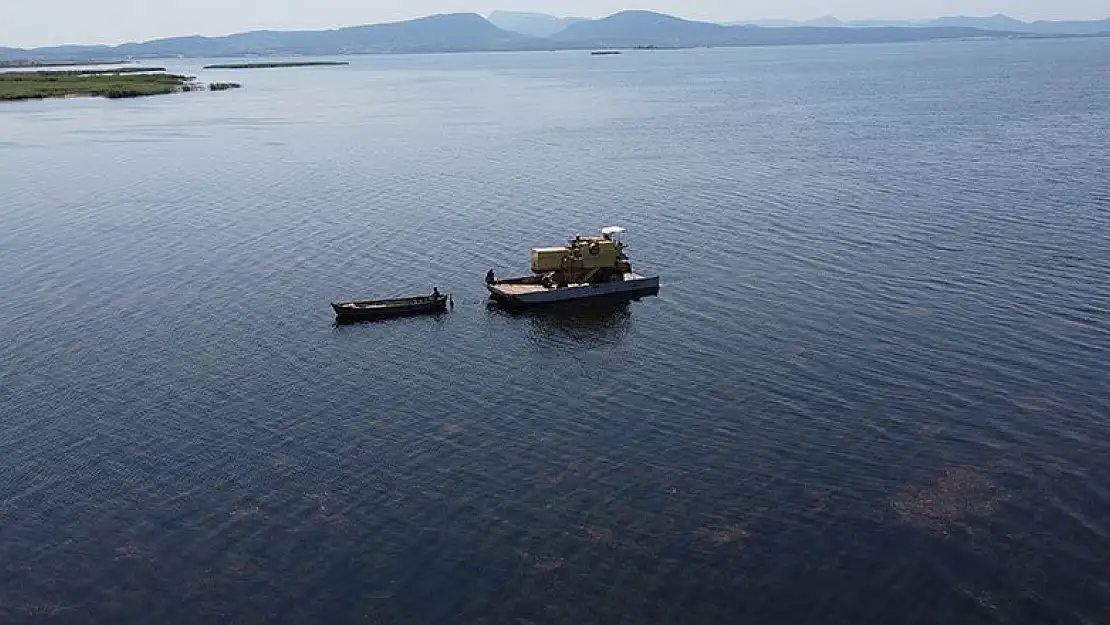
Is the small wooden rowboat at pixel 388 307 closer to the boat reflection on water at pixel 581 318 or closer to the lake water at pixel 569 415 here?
the lake water at pixel 569 415

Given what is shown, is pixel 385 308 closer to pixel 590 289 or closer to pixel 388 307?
pixel 388 307

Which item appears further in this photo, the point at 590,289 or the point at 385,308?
the point at 590,289

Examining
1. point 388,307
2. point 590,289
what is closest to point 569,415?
point 388,307

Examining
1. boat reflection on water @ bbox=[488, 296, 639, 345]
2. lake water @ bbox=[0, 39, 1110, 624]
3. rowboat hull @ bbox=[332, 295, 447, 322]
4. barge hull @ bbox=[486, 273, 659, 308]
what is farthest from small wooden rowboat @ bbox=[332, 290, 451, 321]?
barge hull @ bbox=[486, 273, 659, 308]

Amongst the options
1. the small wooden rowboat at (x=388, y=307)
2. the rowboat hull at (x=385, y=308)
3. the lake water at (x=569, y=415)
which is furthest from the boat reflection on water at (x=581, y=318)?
the rowboat hull at (x=385, y=308)

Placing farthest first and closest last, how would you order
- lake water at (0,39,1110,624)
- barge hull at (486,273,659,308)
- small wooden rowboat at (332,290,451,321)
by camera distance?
barge hull at (486,273,659,308) → small wooden rowboat at (332,290,451,321) → lake water at (0,39,1110,624)

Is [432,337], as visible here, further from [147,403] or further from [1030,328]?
[1030,328]

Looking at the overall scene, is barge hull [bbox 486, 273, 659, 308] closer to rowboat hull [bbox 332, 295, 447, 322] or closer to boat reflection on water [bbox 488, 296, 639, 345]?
boat reflection on water [bbox 488, 296, 639, 345]
